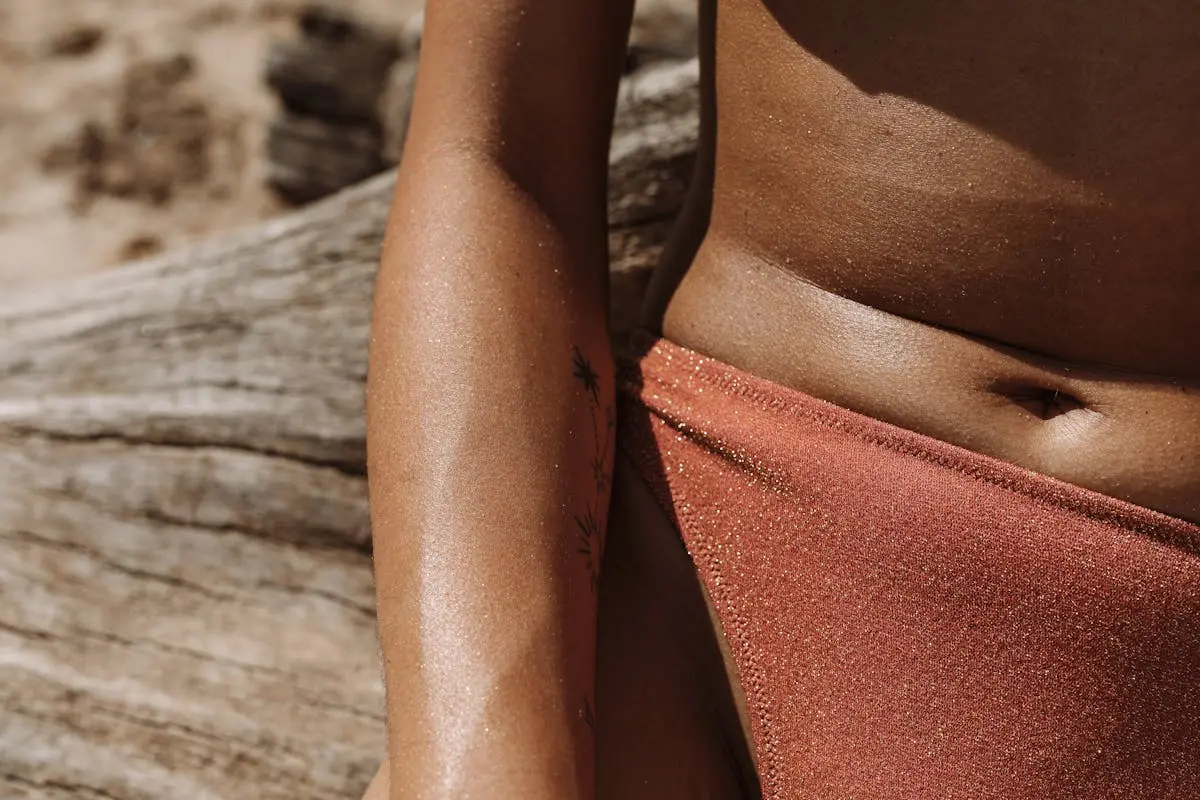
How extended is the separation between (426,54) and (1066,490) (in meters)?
0.59

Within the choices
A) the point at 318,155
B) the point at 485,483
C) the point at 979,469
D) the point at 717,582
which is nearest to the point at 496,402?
the point at 485,483

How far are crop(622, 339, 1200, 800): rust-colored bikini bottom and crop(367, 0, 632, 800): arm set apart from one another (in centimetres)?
14

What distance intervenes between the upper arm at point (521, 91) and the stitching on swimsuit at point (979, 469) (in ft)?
0.72

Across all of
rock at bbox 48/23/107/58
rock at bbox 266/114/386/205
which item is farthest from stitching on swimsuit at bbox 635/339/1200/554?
rock at bbox 48/23/107/58

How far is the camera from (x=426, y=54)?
3.08 ft

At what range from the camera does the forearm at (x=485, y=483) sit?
0.71 meters

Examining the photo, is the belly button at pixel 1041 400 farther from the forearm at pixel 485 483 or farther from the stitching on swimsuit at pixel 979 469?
the forearm at pixel 485 483

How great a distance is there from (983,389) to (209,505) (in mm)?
950

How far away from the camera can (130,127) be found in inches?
106

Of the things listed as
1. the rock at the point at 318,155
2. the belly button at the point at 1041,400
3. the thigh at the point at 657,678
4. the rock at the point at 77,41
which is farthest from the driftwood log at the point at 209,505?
the rock at the point at 77,41

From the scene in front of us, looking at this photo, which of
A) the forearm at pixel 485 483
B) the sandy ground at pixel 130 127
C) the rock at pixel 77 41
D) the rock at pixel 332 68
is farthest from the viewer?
the rock at pixel 77 41

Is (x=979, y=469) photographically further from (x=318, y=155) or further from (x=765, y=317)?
(x=318, y=155)

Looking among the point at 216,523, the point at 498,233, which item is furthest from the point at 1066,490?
the point at 216,523

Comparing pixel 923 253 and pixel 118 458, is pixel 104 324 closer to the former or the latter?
pixel 118 458
